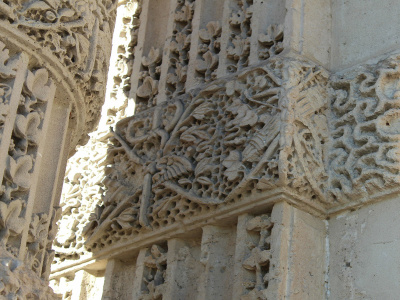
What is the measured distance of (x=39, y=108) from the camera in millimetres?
5090

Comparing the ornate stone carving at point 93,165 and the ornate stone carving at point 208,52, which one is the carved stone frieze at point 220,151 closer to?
the ornate stone carving at point 93,165

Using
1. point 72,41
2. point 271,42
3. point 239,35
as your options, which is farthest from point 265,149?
point 72,41

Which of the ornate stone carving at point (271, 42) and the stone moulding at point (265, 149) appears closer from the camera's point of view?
the stone moulding at point (265, 149)

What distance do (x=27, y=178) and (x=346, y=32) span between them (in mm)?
2284

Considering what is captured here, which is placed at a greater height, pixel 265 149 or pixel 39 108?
pixel 265 149

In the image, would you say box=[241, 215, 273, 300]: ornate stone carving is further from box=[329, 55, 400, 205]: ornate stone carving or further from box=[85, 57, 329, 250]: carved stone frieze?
box=[329, 55, 400, 205]: ornate stone carving

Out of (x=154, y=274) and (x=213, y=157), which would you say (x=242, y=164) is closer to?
(x=213, y=157)

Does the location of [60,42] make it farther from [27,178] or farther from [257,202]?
[257,202]

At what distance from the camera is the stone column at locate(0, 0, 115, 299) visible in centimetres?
472

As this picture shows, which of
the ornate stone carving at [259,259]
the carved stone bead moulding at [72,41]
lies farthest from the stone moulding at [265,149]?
the carved stone bead moulding at [72,41]

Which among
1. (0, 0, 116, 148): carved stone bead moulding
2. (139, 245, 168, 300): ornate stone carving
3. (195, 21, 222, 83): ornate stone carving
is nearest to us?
(0, 0, 116, 148): carved stone bead moulding

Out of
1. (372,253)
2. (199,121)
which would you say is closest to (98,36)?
(199,121)

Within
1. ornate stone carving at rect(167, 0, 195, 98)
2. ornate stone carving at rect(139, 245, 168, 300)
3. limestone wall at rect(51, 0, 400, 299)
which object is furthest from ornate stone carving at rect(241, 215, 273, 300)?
ornate stone carving at rect(167, 0, 195, 98)

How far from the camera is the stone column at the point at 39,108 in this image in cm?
472
